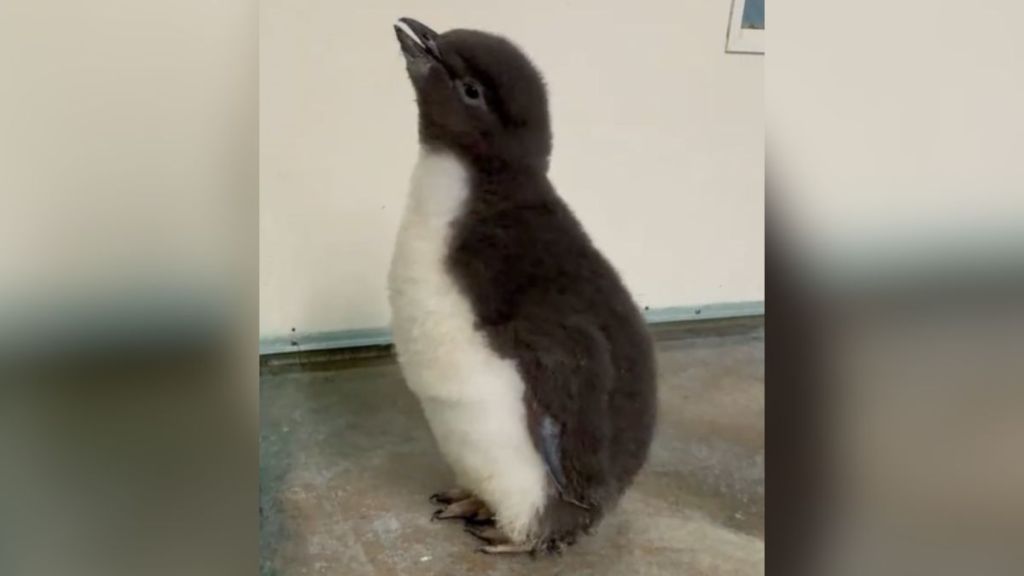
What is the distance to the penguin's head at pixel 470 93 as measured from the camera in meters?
0.72

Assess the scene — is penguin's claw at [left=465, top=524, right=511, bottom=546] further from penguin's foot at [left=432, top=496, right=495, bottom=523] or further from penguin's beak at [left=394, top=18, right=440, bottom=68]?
penguin's beak at [left=394, top=18, right=440, bottom=68]

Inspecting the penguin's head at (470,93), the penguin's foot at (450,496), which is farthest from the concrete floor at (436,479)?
the penguin's head at (470,93)

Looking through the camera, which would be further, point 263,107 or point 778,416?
point 778,416

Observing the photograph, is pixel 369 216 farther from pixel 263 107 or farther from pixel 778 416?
pixel 778 416

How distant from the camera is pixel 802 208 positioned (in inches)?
33.8

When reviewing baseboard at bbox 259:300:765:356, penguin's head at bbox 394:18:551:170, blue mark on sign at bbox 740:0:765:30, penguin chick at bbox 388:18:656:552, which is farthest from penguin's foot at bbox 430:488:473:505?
blue mark on sign at bbox 740:0:765:30

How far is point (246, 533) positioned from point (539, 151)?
376 mm

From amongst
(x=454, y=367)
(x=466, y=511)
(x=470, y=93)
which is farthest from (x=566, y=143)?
(x=466, y=511)

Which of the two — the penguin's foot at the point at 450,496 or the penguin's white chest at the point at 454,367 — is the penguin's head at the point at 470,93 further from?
the penguin's foot at the point at 450,496

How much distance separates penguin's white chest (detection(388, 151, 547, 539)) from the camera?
708mm

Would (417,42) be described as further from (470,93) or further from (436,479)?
(436,479)

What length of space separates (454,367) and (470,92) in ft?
0.70

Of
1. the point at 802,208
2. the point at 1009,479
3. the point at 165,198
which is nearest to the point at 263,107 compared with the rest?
the point at 165,198

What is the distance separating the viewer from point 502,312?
28.0 inches
